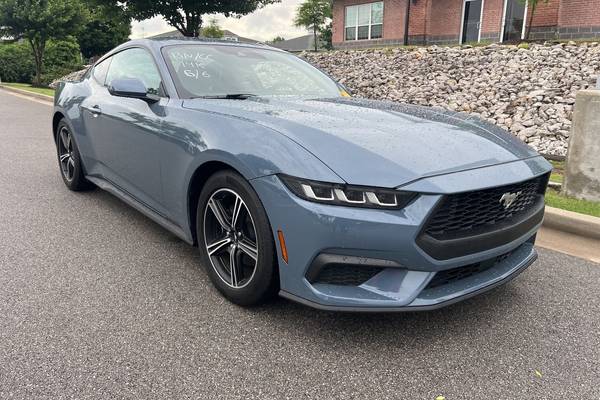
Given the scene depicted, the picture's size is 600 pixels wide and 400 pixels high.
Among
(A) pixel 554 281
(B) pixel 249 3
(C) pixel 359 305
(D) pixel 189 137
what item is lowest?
(A) pixel 554 281

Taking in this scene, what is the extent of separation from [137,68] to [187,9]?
50.5 feet

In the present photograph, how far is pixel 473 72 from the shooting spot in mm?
11266

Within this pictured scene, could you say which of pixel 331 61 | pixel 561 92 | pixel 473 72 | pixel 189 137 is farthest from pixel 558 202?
pixel 331 61

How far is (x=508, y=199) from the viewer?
2.48 m

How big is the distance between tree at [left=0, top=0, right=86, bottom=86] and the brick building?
13256 millimetres

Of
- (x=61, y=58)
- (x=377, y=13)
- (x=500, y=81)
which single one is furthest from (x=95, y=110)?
(x=61, y=58)

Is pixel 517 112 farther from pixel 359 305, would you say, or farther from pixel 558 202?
pixel 359 305

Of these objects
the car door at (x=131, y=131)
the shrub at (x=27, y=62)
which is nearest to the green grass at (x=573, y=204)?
the car door at (x=131, y=131)

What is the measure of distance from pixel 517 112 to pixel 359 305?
25.0ft

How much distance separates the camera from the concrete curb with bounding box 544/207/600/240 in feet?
12.9

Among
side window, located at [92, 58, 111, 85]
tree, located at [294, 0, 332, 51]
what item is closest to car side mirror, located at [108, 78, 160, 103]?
side window, located at [92, 58, 111, 85]

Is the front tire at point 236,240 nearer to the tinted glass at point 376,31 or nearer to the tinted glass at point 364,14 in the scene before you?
the tinted glass at point 376,31

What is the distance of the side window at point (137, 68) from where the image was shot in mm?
3564

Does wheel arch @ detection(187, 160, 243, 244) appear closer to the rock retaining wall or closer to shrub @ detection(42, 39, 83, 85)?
the rock retaining wall
